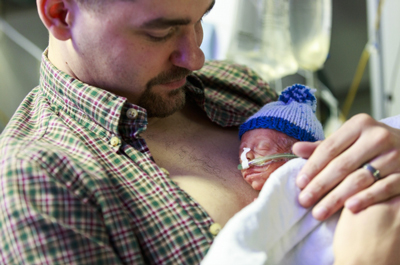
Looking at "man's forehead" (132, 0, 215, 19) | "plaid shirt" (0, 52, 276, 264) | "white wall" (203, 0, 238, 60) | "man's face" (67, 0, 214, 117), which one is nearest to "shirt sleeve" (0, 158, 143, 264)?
"plaid shirt" (0, 52, 276, 264)

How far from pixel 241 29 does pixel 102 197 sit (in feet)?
5.48

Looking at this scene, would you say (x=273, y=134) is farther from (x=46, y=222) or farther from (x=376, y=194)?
(x=46, y=222)

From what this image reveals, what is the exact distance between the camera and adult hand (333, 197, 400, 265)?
0.86 metres

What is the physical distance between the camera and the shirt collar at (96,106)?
45.0 inches

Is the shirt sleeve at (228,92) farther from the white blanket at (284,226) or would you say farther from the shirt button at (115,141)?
the white blanket at (284,226)

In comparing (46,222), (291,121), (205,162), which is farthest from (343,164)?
(46,222)

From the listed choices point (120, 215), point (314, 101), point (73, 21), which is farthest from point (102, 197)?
point (314, 101)

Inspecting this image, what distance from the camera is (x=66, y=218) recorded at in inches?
34.1

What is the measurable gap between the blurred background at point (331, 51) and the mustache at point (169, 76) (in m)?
1.04

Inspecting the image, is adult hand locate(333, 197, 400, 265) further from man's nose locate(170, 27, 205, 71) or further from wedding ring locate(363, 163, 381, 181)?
man's nose locate(170, 27, 205, 71)

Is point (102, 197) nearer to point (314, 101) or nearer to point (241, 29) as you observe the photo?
point (314, 101)

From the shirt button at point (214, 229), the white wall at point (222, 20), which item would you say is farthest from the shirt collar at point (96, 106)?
the white wall at point (222, 20)

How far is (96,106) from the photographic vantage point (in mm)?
1150

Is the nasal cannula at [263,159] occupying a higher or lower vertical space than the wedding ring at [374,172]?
lower
